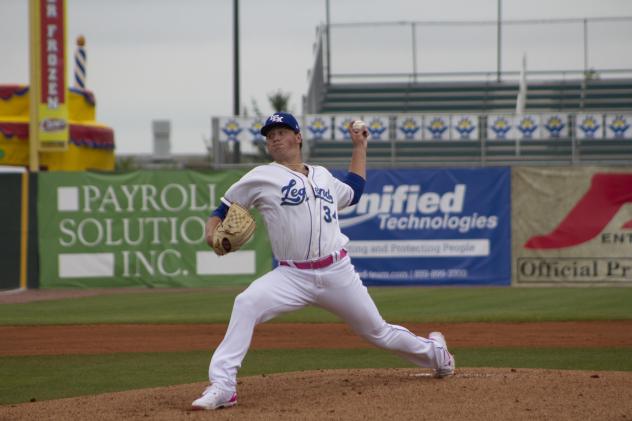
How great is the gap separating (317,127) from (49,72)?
6.35 meters

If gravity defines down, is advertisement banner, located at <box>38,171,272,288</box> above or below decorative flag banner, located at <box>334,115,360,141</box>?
below

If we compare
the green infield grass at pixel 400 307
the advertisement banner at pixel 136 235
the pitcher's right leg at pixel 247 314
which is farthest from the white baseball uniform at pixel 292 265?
the advertisement banner at pixel 136 235

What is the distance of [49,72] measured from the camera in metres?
23.5

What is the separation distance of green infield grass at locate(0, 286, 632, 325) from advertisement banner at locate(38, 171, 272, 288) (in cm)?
68

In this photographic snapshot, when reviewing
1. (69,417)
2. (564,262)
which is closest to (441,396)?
(69,417)

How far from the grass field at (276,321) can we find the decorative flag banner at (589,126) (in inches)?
242

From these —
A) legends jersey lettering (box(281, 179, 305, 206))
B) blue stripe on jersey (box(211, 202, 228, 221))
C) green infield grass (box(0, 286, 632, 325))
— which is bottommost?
green infield grass (box(0, 286, 632, 325))

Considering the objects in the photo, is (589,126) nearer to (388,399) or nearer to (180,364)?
(180,364)

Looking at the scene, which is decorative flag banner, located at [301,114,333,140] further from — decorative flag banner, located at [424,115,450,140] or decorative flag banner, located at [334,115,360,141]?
decorative flag banner, located at [424,115,450,140]

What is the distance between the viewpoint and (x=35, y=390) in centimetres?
784

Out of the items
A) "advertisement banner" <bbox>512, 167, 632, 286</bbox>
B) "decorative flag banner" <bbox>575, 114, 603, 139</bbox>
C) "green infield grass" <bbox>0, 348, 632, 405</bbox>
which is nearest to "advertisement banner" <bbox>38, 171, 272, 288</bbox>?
"advertisement banner" <bbox>512, 167, 632, 286</bbox>

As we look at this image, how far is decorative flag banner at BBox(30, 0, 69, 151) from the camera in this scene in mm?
23250

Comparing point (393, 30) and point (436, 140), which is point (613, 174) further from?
point (393, 30)

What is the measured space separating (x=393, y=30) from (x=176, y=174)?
10497 mm
